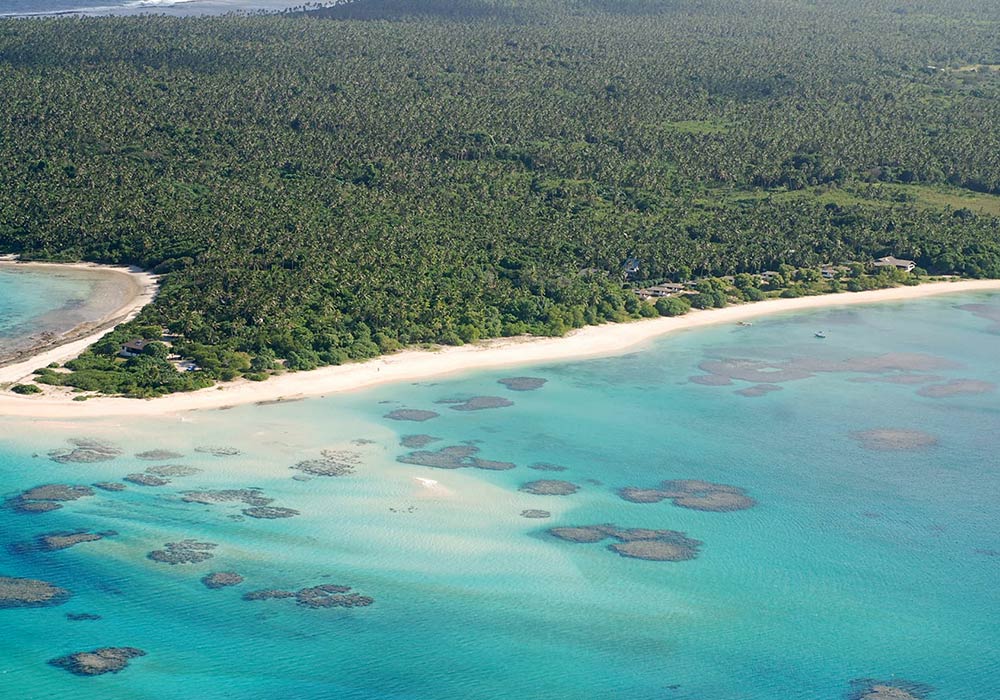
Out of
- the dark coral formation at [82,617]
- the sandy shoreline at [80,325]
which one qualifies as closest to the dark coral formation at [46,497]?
the dark coral formation at [82,617]

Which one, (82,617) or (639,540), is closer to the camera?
(82,617)

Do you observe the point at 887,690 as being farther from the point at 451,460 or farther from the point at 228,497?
the point at 228,497

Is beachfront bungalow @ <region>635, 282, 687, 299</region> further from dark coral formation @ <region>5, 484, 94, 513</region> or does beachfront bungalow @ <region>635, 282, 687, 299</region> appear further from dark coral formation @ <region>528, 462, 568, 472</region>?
dark coral formation @ <region>5, 484, 94, 513</region>

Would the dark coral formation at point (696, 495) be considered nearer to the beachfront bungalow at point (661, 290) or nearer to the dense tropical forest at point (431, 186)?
the dense tropical forest at point (431, 186)

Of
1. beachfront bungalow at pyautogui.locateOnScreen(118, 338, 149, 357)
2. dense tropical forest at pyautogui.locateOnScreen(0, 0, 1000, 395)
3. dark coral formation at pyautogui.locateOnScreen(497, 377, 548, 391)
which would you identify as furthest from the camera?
dense tropical forest at pyautogui.locateOnScreen(0, 0, 1000, 395)

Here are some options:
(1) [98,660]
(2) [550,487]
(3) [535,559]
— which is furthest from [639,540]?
(1) [98,660]

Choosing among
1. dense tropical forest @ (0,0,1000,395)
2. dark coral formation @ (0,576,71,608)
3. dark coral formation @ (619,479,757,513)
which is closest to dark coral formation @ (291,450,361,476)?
dense tropical forest @ (0,0,1000,395)
